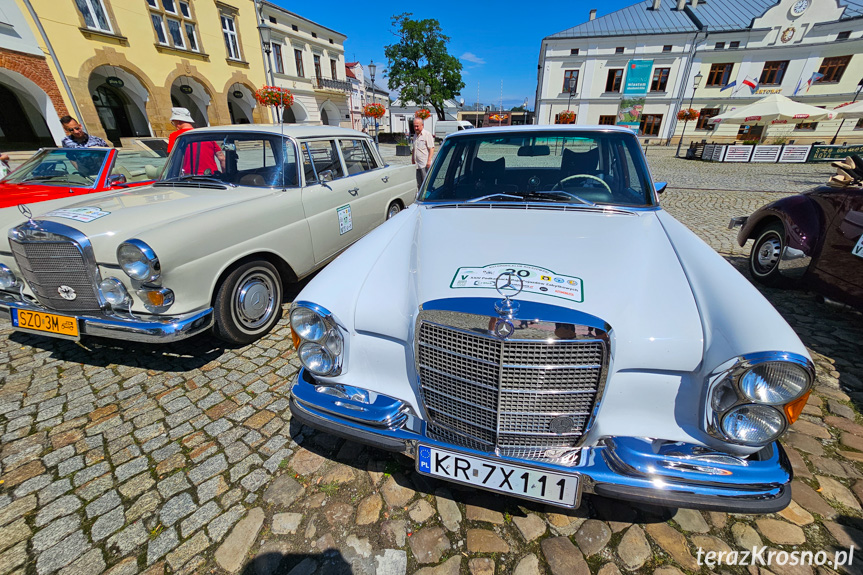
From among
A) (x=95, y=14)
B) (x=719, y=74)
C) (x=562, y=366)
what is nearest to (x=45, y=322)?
(x=562, y=366)

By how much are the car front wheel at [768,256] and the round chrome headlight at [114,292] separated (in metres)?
6.22

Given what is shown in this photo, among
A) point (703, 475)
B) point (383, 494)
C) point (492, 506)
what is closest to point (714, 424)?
point (703, 475)

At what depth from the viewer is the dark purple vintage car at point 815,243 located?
309 cm

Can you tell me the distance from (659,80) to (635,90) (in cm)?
229

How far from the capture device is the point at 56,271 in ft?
8.59

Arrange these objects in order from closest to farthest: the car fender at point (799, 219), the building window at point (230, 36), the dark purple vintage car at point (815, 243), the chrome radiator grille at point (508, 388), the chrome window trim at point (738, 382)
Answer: the chrome window trim at point (738, 382) → the chrome radiator grille at point (508, 388) → the dark purple vintage car at point (815, 243) → the car fender at point (799, 219) → the building window at point (230, 36)

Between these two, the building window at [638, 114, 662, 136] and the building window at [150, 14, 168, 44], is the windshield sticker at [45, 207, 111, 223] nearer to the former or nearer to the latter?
the building window at [150, 14, 168, 44]

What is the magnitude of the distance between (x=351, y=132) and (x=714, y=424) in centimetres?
487

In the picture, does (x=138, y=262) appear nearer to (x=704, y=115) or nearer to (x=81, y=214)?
(x=81, y=214)

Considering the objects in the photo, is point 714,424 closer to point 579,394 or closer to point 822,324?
point 579,394

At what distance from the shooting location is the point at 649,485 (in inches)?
55.0

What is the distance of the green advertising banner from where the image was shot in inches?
1266

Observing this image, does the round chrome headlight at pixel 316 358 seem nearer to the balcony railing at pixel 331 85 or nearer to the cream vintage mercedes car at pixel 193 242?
the cream vintage mercedes car at pixel 193 242

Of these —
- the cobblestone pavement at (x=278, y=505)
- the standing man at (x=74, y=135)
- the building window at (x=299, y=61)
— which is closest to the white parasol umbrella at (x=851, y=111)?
the cobblestone pavement at (x=278, y=505)
